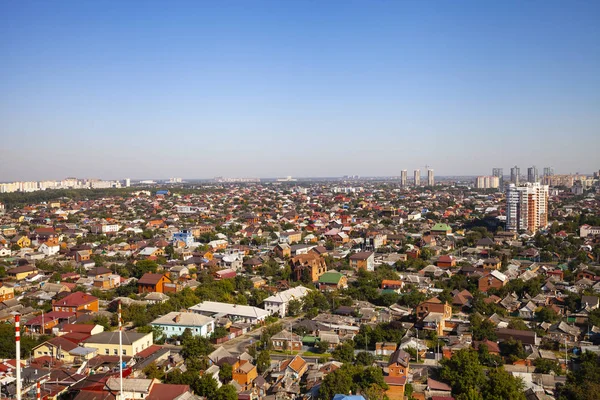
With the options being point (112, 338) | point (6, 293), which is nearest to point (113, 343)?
point (112, 338)

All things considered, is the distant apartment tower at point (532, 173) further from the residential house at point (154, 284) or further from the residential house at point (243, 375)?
the residential house at point (243, 375)

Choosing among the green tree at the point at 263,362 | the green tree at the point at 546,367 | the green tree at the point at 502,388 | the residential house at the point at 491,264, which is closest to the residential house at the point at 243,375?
the green tree at the point at 263,362

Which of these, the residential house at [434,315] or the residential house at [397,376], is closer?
the residential house at [397,376]

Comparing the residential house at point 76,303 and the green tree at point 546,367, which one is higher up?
the residential house at point 76,303

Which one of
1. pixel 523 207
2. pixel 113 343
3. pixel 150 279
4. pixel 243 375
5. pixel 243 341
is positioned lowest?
pixel 243 341

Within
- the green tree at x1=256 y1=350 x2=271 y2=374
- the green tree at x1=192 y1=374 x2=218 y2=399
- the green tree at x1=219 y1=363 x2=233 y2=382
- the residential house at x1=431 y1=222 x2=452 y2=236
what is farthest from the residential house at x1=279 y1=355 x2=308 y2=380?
the residential house at x1=431 y1=222 x2=452 y2=236

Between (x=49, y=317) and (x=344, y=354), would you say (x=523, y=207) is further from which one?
(x=49, y=317)

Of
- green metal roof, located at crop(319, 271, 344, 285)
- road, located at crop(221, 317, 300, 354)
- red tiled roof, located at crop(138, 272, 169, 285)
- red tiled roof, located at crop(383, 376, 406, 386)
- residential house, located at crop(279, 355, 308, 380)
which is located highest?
red tiled roof, located at crop(138, 272, 169, 285)

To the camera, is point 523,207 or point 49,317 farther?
point 523,207

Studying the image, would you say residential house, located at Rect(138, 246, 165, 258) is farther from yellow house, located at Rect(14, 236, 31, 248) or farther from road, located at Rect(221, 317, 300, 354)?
road, located at Rect(221, 317, 300, 354)
